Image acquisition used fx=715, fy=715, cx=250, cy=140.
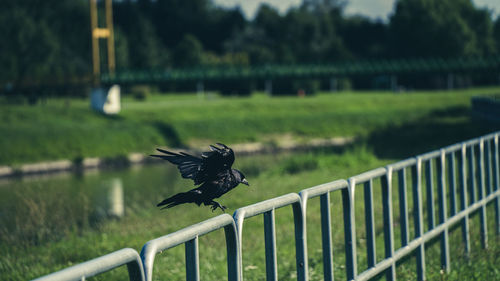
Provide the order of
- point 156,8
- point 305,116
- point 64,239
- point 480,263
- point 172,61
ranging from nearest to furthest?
point 480,263 < point 64,239 < point 305,116 < point 172,61 < point 156,8

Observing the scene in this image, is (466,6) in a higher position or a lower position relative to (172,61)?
higher

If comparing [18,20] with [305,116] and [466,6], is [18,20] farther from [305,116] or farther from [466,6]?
[466,6]

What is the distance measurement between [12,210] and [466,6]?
76.8 meters

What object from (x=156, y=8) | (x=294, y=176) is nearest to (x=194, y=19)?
(x=156, y=8)

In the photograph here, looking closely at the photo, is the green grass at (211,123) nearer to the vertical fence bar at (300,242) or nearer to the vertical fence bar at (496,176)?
→ the vertical fence bar at (496,176)

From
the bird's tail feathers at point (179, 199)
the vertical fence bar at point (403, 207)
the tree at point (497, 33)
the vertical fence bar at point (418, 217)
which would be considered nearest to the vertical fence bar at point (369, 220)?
the vertical fence bar at point (403, 207)

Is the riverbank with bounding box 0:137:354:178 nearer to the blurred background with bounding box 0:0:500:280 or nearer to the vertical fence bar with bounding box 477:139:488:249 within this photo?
the blurred background with bounding box 0:0:500:280

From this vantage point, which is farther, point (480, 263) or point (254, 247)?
point (254, 247)

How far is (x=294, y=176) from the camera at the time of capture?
722 inches

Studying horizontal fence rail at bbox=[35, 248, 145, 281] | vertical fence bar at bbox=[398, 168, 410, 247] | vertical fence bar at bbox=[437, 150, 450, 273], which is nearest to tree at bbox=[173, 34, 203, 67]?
vertical fence bar at bbox=[437, 150, 450, 273]

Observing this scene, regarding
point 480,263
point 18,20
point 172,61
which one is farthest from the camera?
point 172,61

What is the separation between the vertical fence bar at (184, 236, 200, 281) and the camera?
3064 mm

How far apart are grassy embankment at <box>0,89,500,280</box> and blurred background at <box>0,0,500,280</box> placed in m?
0.06

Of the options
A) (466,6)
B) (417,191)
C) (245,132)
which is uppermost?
(466,6)
